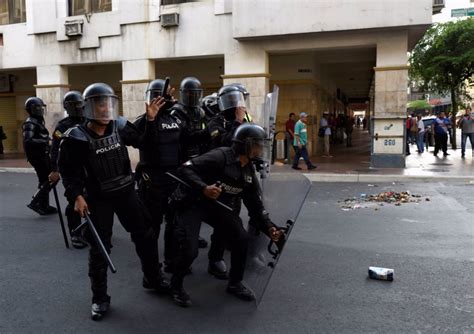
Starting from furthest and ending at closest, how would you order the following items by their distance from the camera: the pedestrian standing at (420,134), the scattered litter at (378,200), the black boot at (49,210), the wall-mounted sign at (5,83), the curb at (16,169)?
the wall-mounted sign at (5,83) < the pedestrian standing at (420,134) < the curb at (16,169) < the scattered litter at (378,200) < the black boot at (49,210)

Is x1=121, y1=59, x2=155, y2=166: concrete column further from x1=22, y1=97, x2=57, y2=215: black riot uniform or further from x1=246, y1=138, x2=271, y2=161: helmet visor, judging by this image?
x1=246, y1=138, x2=271, y2=161: helmet visor

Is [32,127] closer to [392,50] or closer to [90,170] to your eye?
[90,170]

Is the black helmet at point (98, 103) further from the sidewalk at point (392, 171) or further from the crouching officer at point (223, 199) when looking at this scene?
the sidewalk at point (392, 171)

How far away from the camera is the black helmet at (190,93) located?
4.83 m

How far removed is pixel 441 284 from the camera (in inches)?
171

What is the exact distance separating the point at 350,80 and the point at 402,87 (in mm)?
15295

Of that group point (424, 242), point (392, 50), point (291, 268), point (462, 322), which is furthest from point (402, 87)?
point (462, 322)

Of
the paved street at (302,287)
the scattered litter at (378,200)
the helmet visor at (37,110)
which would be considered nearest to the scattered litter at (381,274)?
the paved street at (302,287)

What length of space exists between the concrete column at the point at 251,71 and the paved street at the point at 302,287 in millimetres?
7791

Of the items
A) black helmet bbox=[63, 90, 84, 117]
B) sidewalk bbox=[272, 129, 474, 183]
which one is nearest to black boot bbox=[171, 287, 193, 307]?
black helmet bbox=[63, 90, 84, 117]

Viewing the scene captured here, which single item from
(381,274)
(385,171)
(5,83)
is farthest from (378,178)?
(5,83)

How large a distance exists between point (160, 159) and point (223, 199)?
0.98 metres

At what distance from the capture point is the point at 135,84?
15.8 m

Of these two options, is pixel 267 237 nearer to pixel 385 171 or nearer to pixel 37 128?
pixel 37 128
